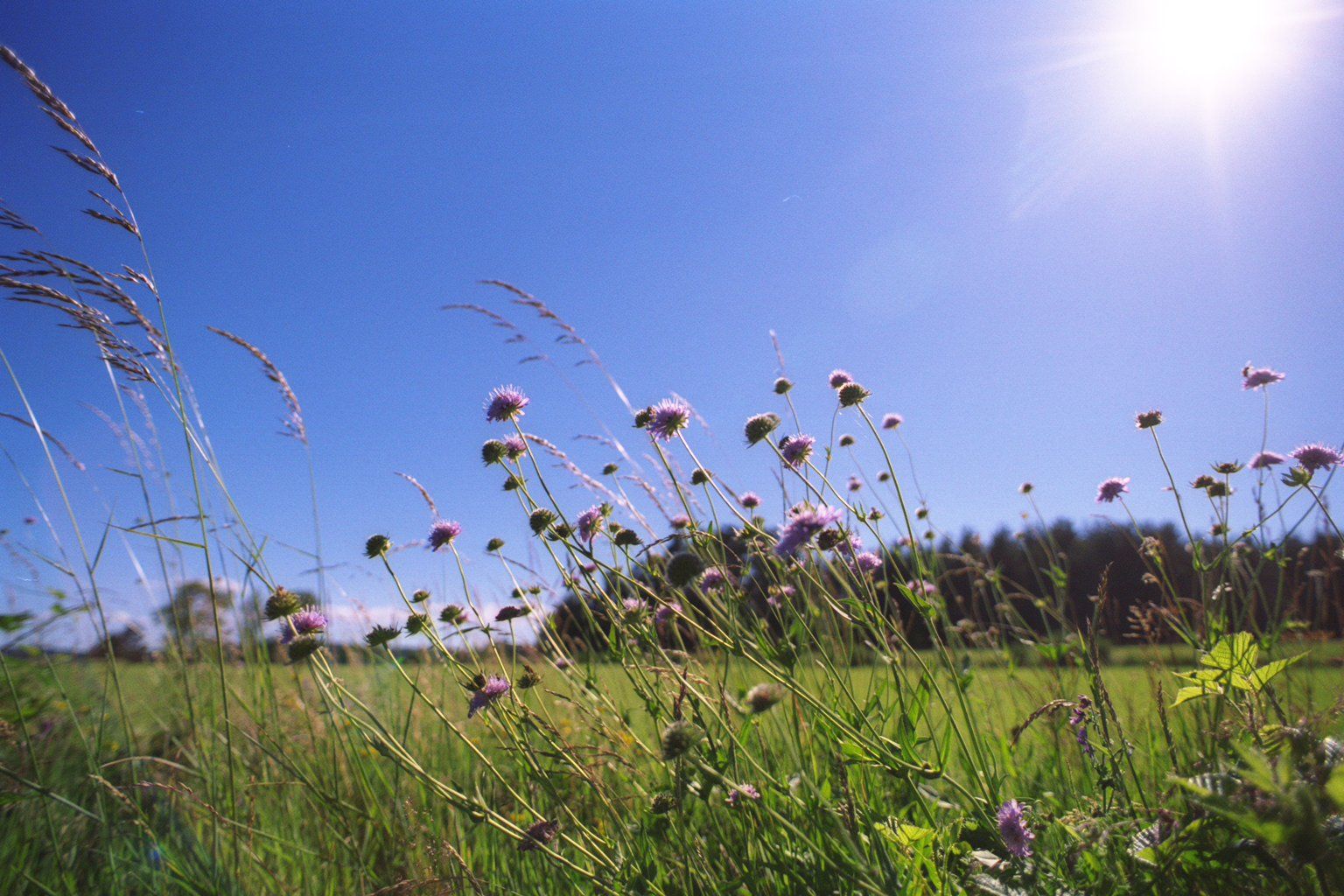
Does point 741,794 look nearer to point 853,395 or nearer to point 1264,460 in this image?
point 853,395

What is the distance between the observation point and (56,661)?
10.1 ft

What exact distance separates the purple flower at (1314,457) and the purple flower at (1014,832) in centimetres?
188

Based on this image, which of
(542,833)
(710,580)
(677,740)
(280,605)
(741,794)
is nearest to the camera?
(677,740)

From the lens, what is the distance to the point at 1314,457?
7.51ft

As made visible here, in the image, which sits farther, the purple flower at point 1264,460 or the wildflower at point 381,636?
the purple flower at point 1264,460

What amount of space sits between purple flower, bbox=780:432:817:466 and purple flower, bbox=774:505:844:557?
457 millimetres

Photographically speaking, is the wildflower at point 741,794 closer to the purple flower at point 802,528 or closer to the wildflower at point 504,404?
the purple flower at point 802,528

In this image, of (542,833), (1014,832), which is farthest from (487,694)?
(1014,832)

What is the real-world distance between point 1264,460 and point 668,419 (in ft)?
7.24

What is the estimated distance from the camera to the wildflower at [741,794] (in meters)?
1.27

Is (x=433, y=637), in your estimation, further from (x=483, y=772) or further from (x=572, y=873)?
(x=483, y=772)

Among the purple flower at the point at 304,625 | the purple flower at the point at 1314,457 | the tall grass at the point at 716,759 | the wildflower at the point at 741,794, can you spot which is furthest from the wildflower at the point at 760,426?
the purple flower at the point at 1314,457

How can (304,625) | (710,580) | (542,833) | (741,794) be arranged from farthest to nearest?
(710,580) < (304,625) < (542,833) < (741,794)

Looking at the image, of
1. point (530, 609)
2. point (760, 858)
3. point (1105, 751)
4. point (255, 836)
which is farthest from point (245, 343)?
point (1105, 751)
